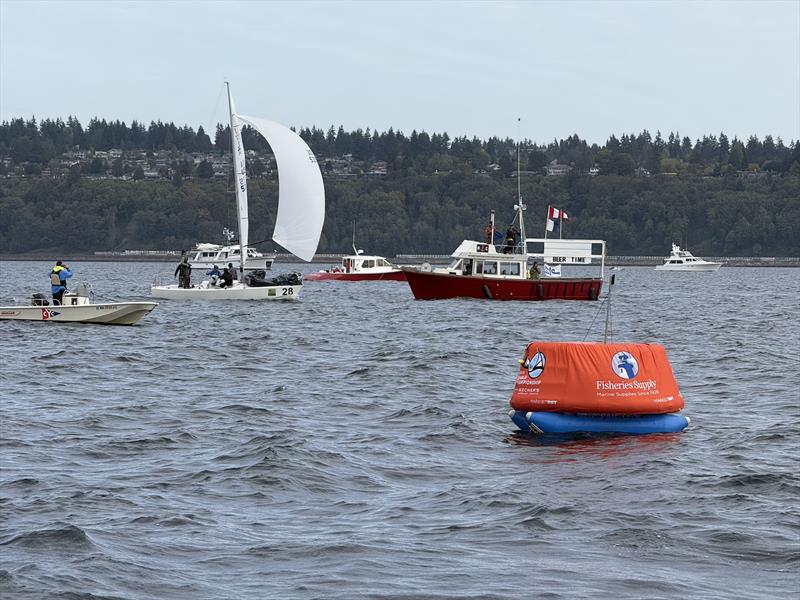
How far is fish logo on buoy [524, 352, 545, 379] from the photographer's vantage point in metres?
18.3

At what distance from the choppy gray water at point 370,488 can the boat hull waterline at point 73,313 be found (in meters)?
7.11

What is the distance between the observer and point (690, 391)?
24.7m

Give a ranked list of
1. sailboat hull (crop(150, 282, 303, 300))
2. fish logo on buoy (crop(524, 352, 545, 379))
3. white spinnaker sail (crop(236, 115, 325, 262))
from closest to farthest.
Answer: fish logo on buoy (crop(524, 352, 545, 379)) → sailboat hull (crop(150, 282, 303, 300)) → white spinnaker sail (crop(236, 115, 325, 262))

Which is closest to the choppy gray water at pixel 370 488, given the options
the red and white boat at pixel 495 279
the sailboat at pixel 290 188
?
the red and white boat at pixel 495 279

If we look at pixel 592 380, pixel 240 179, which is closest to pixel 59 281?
pixel 592 380

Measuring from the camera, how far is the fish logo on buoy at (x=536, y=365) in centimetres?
1833

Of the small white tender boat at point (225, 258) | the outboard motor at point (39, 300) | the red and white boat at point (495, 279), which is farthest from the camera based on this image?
the small white tender boat at point (225, 258)

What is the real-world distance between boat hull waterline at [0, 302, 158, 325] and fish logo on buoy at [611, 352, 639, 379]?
72.0 ft

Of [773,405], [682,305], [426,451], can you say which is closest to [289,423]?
[426,451]

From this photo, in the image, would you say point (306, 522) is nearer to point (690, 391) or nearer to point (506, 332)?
point (690, 391)

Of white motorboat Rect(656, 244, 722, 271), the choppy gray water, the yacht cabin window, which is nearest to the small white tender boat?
the yacht cabin window

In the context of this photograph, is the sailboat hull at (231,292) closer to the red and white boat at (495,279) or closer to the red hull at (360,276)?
the red and white boat at (495,279)

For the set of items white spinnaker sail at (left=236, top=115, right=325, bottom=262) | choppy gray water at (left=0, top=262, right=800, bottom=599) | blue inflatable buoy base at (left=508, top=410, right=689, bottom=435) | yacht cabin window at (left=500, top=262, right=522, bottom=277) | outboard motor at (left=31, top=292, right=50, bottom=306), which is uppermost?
white spinnaker sail at (left=236, top=115, right=325, bottom=262)

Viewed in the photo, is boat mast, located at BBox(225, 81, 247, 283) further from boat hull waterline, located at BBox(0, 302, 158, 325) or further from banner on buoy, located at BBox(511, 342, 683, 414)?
banner on buoy, located at BBox(511, 342, 683, 414)
